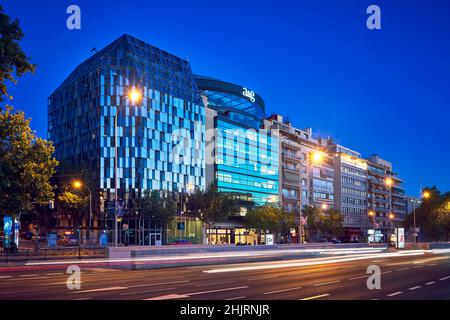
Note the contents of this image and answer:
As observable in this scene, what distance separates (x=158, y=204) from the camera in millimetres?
88125

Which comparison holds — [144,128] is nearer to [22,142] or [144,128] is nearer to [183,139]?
[183,139]

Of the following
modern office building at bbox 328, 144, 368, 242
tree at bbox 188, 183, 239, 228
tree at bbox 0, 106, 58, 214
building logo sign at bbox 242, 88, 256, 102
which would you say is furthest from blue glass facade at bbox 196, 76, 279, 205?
tree at bbox 0, 106, 58, 214

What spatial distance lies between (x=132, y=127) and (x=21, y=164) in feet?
187

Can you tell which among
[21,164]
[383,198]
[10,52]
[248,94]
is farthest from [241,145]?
[10,52]

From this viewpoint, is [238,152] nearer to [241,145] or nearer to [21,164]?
[241,145]

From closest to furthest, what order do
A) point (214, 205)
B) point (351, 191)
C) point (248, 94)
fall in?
point (214, 205), point (248, 94), point (351, 191)

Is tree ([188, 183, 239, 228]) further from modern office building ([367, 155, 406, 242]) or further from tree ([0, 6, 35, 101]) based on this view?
modern office building ([367, 155, 406, 242])

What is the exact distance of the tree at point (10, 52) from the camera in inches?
699

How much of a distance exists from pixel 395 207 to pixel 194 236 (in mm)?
104647

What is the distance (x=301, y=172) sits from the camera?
412 ft

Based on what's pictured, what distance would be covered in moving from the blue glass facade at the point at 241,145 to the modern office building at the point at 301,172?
439cm

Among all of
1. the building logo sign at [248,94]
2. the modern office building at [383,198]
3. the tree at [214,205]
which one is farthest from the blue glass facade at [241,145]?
the modern office building at [383,198]
